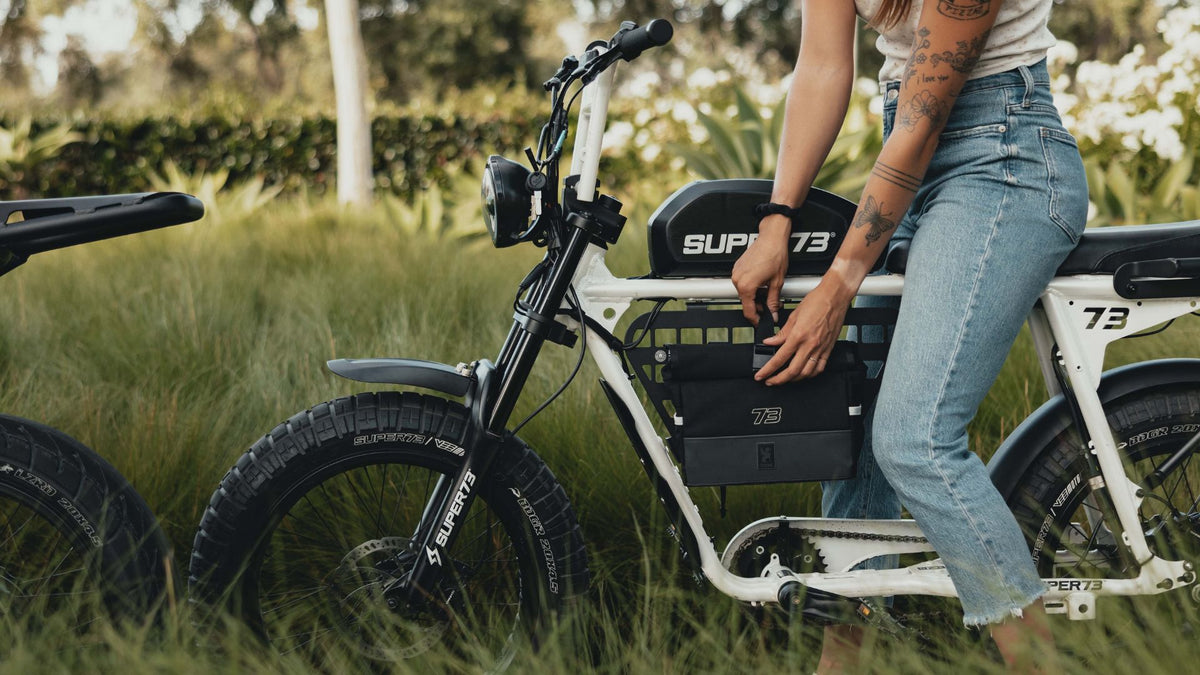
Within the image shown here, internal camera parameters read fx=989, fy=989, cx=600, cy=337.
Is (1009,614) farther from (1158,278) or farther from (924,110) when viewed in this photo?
(924,110)

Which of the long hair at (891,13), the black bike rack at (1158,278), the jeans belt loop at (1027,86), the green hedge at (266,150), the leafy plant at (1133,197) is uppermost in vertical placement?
the green hedge at (266,150)

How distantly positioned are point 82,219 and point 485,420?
790 millimetres

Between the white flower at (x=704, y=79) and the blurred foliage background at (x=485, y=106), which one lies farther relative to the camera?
the white flower at (x=704, y=79)

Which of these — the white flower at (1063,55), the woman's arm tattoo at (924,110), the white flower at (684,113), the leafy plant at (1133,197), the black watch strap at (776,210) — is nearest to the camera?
the woman's arm tattoo at (924,110)

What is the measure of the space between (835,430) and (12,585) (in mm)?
1566

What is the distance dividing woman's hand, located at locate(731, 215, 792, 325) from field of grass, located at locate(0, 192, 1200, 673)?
502 millimetres

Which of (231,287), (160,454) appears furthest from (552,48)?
(160,454)

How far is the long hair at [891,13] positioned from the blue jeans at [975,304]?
0.61 feet

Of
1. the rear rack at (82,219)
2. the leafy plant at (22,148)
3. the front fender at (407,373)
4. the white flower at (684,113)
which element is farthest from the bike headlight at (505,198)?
the leafy plant at (22,148)

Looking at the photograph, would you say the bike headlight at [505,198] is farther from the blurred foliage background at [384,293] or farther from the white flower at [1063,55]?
Answer: the white flower at [1063,55]

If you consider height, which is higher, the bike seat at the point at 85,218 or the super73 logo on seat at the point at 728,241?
the bike seat at the point at 85,218

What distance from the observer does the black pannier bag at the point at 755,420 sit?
1861 millimetres

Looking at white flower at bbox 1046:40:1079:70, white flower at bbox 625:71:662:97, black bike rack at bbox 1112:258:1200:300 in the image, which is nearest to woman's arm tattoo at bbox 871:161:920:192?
black bike rack at bbox 1112:258:1200:300

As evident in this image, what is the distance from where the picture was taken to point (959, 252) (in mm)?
1671
